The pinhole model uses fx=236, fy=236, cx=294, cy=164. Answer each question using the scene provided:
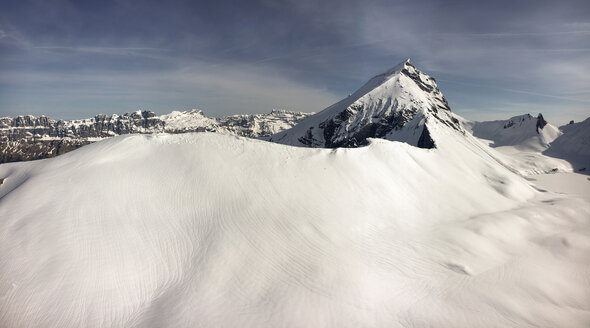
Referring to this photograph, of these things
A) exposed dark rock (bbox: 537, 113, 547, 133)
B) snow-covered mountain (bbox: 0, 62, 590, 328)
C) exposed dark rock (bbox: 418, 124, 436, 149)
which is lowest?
snow-covered mountain (bbox: 0, 62, 590, 328)

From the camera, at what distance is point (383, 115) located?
83.9 m

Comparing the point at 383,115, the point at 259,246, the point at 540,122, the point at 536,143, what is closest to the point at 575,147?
the point at 536,143

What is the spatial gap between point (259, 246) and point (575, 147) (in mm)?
123298

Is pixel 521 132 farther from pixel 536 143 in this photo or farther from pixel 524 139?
pixel 536 143

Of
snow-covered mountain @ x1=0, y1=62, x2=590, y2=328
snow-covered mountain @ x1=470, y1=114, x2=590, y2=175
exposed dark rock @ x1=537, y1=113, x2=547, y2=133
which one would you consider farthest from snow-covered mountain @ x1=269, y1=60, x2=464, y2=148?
snow-covered mountain @ x1=0, y1=62, x2=590, y2=328

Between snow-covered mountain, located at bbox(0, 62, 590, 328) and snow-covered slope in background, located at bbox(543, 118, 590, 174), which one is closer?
snow-covered mountain, located at bbox(0, 62, 590, 328)

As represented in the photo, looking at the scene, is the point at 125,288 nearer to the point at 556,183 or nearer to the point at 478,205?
the point at 478,205

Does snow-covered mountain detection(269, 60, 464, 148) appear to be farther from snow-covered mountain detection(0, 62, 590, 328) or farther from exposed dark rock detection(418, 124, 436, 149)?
snow-covered mountain detection(0, 62, 590, 328)

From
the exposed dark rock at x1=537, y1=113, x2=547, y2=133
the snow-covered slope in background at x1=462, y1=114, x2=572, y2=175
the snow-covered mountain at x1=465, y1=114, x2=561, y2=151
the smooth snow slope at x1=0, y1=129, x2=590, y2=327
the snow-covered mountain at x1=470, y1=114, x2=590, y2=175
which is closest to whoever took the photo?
the smooth snow slope at x1=0, y1=129, x2=590, y2=327

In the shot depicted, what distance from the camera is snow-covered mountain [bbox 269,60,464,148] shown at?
3081 inches

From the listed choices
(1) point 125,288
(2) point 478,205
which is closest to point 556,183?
(2) point 478,205

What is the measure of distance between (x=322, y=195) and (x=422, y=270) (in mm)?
8303

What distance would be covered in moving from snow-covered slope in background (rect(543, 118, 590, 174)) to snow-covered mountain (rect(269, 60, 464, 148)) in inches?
1274

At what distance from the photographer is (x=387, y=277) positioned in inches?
536
